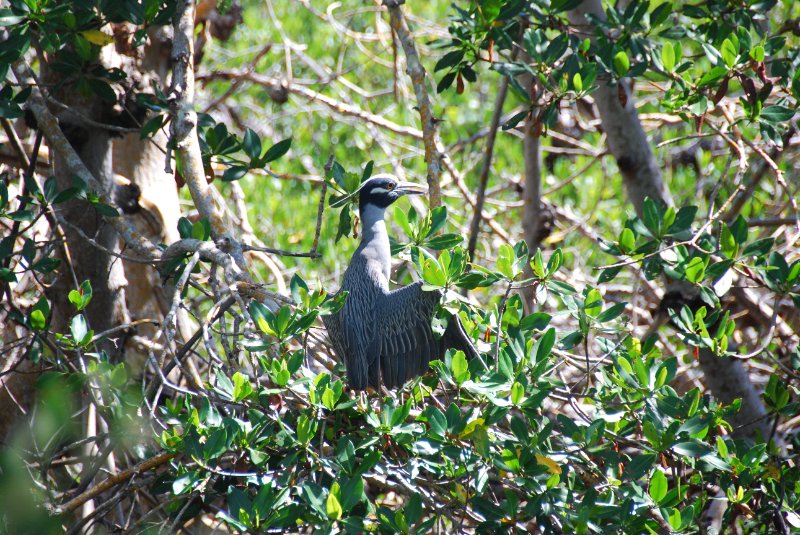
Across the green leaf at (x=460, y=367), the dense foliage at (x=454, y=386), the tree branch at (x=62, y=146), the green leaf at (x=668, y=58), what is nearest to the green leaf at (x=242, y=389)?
the dense foliage at (x=454, y=386)

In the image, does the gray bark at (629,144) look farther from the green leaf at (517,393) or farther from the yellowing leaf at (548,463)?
the green leaf at (517,393)

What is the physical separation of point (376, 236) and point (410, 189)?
1.19 ft

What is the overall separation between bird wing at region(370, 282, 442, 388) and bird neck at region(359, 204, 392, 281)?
0.37m

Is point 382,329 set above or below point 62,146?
below

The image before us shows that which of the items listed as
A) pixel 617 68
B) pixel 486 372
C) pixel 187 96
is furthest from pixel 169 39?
pixel 486 372

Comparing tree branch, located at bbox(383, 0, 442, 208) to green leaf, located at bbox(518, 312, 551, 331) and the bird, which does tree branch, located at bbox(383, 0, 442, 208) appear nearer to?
the bird

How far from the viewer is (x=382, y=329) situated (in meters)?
3.60

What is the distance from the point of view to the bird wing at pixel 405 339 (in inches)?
136

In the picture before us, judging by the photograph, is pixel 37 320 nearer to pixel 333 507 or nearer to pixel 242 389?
pixel 242 389

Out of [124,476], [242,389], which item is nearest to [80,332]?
[124,476]

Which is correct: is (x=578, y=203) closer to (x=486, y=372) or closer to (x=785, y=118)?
(x=785, y=118)

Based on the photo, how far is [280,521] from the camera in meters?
2.36

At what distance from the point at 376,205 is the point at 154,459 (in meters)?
1.85

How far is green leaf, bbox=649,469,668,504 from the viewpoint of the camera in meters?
2.43
